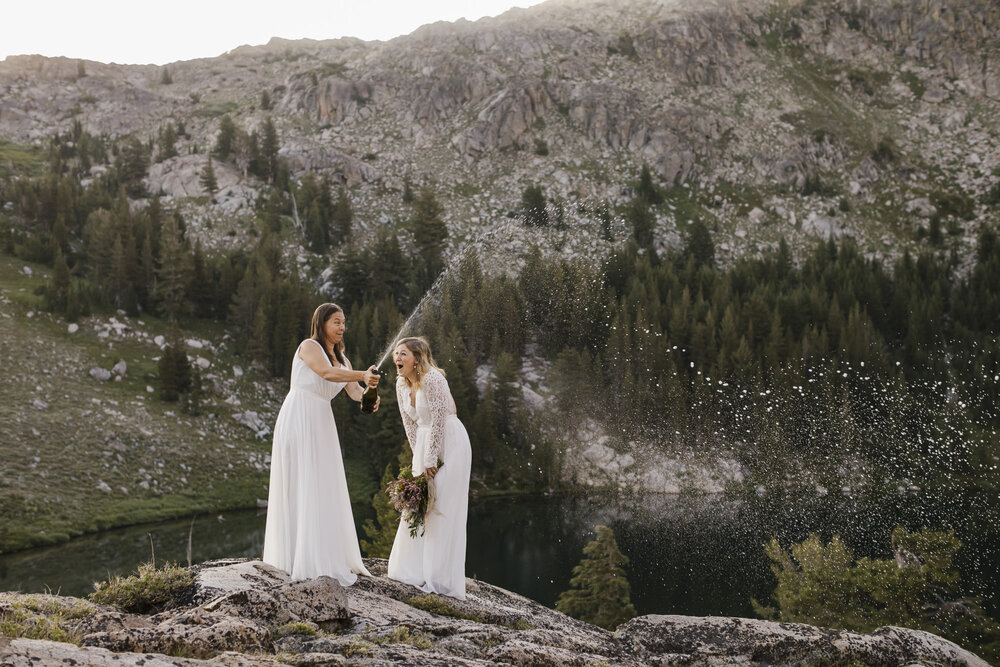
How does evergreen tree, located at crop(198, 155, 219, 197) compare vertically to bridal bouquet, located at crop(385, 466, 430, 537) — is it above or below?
above

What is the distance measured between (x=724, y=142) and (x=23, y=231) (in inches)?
4788

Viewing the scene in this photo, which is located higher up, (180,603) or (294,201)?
(294,201)

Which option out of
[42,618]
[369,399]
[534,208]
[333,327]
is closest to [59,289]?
[534,208]

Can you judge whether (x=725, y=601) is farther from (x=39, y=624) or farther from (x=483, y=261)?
(x=483, y=261)

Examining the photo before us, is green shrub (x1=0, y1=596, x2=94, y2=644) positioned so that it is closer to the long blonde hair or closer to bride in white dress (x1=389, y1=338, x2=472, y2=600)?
bride in white dress (x1=389, y1=338, x2=472, y2=600)

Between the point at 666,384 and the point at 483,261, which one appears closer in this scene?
the point at 666,384

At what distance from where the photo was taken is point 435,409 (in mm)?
12273

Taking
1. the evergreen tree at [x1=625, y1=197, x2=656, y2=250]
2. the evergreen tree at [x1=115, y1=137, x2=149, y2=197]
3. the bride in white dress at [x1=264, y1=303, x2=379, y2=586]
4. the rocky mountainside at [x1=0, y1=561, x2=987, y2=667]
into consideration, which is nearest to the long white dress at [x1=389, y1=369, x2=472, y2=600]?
the rocky mountainside at [x1=0, y1=561, x2=987, y2=667]

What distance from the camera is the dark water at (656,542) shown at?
40.0 m

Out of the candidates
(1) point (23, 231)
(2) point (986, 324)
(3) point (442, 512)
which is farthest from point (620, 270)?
(3) point (442, 512)

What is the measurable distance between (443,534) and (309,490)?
245 cm

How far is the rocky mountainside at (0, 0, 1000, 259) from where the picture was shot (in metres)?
130

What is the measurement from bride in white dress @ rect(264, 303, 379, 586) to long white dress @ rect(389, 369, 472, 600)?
103cm

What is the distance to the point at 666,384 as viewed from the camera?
8788 centimetres
